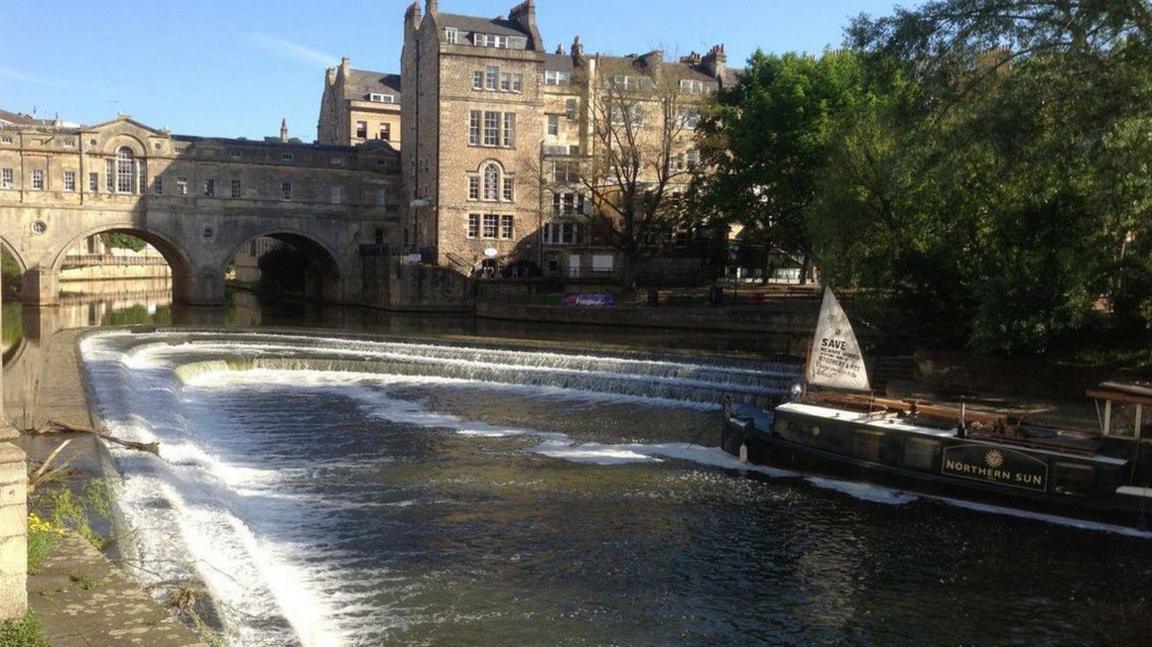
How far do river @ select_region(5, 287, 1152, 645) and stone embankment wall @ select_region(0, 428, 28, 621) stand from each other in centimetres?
296

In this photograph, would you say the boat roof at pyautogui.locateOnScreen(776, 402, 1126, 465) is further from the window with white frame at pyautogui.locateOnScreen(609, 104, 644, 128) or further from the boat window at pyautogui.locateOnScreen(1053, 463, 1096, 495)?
the window with white frame at pyautogui.locateOnScreen(609, 104, 644, 128)

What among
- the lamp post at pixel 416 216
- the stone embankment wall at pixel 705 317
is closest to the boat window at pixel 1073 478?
the stone embankment wall at pixel 705 317

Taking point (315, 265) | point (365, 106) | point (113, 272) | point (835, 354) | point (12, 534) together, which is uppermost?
point (365, 106)

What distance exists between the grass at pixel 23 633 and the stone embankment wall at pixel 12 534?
15 cm

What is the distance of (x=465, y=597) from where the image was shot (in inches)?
509

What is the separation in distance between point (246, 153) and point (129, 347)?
1375 inches

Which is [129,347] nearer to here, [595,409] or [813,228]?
[595,409]

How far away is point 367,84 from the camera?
90.4 meters

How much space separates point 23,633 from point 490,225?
5978 cm

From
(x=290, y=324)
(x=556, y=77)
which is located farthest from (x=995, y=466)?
(x=556, y=77)

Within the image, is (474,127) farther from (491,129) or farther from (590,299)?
(590,299)

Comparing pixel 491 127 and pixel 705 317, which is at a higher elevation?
pixel 491 127

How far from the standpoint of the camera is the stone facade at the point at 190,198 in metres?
60.7

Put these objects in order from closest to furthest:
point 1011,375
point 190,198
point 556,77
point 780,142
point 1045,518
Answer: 1. point 1045,518
2. point 1011,375
3. point 780,142
4. point 190,198
5. point 556,77
